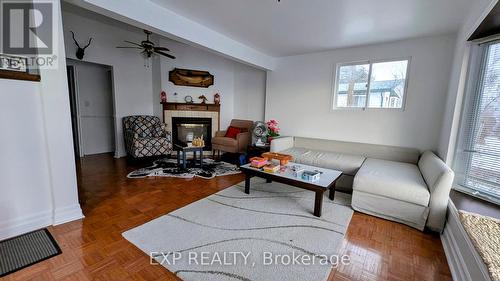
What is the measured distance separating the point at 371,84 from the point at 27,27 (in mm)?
→ 4199

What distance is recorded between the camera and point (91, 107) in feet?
14.8

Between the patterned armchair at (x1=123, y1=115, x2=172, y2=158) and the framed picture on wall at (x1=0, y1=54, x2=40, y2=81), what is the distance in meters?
2.18

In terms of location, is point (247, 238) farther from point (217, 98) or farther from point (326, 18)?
point (217, 98)

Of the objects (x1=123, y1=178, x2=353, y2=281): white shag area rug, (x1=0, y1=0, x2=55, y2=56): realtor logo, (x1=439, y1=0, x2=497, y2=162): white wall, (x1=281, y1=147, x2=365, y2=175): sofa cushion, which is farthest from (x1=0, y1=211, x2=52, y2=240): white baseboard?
(x1=439, y1=0, x2=497, y2=162): white wall

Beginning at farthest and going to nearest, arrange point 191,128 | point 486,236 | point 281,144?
point 191,128
point 281,144
point 486,236

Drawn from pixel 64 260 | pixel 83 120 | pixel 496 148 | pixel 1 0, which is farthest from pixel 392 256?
pixel 83 120

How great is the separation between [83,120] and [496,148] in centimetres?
632

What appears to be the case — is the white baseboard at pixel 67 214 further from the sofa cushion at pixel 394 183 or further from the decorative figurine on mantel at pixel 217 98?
the decorative figurine on mantel at pixel 217 98

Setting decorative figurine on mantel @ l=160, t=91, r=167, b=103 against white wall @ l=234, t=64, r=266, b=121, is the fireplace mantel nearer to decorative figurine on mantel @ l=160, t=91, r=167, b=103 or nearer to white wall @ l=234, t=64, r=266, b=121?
decorative figurine on mantel @ l=160, t=91, r=167, b=103

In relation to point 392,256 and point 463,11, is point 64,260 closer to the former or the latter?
point 392,256

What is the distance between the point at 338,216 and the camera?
2293 mm

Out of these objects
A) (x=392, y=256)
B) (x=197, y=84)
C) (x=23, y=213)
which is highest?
(x=197, y=84)

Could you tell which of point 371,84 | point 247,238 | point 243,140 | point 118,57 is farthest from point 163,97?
point 371,84

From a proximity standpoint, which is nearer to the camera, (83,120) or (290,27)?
(290,27)
